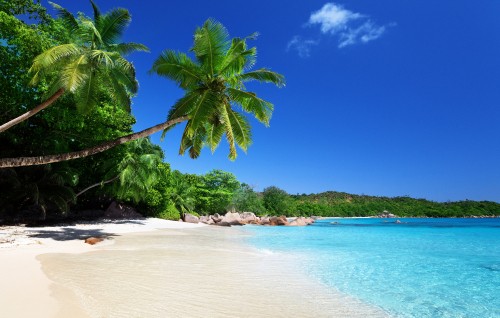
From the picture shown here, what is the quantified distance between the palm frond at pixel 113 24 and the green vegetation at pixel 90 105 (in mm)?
37

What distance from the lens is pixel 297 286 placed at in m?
6.78

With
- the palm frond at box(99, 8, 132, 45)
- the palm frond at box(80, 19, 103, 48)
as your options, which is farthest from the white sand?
→ the palm frond at box(99, 8, 132, 45)

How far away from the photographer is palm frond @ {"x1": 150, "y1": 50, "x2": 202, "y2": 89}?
35.4 ft

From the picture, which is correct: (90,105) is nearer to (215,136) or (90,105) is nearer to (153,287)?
Result: (215,136)

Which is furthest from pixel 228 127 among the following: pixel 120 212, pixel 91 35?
pixel 120 212

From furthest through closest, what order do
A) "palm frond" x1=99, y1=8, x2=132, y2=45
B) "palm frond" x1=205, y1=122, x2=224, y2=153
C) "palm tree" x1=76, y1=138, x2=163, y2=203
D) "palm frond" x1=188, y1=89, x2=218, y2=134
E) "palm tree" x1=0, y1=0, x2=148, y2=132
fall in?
1. "palm tree" x1=76, y1=138, x2=163, y2=203
2. "palm frond" x1=205, y1=122, x2=224, y2=153
3. "palm frond" x1=99, y1=8, x2=132, y2=45
4. "palm frond" x1=188, y1=89, x2=218, y2=134
5. "palm tree" x1=0, y1=0, x2=148, y2=132

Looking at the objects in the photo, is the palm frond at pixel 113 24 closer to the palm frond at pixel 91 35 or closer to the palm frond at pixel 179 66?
the palm frond at pixel 91 35

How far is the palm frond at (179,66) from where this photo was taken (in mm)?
10781

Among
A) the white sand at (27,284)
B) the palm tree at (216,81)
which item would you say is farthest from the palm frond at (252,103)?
the white sand at (27,284)

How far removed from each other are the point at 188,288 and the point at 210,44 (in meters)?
7.60

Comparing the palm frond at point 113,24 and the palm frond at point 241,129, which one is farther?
the palm frond at point 113,24

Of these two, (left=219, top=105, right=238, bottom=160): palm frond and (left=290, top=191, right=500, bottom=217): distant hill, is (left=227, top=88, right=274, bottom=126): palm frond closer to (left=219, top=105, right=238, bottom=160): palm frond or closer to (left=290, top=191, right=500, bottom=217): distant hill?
(left=219, top=105, right=238, bottom=160): palm frond

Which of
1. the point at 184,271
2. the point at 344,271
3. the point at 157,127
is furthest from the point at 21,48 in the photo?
the point at 344,271

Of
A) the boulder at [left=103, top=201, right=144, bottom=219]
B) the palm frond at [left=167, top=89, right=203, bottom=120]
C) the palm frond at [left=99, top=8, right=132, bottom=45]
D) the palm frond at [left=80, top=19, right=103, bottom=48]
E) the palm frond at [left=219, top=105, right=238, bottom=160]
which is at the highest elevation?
the palm frond at [left=99, top=8, right=132, bottom=45]
